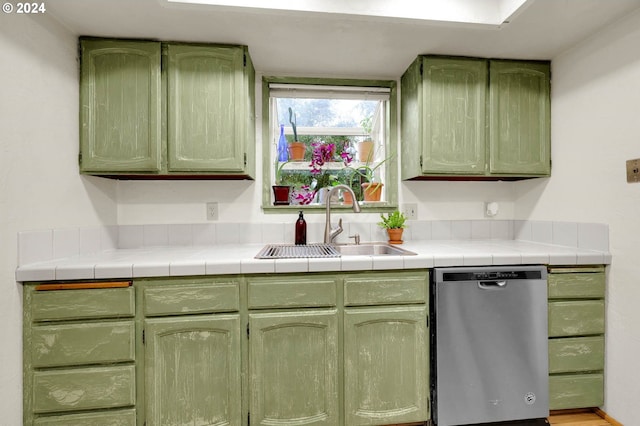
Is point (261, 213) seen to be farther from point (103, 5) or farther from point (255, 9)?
point (103, 5)

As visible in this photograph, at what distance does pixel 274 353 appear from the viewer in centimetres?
148

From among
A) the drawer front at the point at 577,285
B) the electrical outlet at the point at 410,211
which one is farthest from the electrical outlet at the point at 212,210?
the drawer front at the point at 577,285

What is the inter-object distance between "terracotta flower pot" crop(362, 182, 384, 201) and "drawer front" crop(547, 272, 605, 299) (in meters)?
1.11

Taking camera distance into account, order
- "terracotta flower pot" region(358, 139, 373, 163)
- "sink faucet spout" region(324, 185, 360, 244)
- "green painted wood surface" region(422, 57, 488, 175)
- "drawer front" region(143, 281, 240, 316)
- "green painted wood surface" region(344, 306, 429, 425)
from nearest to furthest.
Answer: "drawer front" region(143, 281, 240, 316), "green painted wood surface" region(344, 306, 429, 425), "green painted wood surface" region(422, 57, 488, 175), "sink faucet spout" region(324, 185, 360, 244), "terracotta flower pot" region(358, 139, 373, 163)

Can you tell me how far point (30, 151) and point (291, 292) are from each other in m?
1.36

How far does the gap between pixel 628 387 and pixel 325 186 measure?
2013mm

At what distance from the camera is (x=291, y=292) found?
4.86ft

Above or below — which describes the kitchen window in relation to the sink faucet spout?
above

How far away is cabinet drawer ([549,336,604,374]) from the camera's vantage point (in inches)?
64.1

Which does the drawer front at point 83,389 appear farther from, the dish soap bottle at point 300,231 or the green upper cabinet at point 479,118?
the green upper cabinet at point 479,118

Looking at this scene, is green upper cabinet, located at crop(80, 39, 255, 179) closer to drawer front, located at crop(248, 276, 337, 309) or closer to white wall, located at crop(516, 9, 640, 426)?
drawer front, located at crop(248, 276, 337, 309)

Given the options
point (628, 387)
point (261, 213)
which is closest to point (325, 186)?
point (261, 213)

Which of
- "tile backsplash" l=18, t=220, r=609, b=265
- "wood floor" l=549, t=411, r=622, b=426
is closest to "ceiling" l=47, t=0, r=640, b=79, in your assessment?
"tile backsplash" l=18, t=220, r=609, b=265

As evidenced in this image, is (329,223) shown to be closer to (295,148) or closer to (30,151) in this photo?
(295,148)
